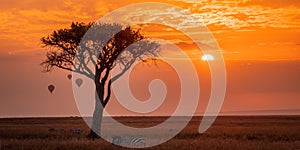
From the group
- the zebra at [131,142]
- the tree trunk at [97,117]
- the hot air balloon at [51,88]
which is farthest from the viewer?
the hot air balloon at [51,88]

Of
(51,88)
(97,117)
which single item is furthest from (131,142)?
(51,88)

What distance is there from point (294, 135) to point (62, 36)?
20.4 metres

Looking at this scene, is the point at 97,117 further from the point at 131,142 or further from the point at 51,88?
the point at 51,88

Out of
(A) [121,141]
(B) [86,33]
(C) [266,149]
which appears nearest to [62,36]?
(B) [86,33]

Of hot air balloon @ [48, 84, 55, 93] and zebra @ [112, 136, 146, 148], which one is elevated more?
zebra @ [112, 136, 146, 148]

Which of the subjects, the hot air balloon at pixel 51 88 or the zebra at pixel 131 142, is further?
the hot air balloon at pixel 51 88

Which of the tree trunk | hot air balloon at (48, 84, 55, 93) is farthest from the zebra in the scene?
hot air balloon at (48, 84, 55, 93)

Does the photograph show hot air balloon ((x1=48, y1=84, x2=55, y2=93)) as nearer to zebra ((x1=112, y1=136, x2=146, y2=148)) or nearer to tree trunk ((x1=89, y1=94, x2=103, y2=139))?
tree trunk ((x1=89, y1=94, x2=103, y2=139))

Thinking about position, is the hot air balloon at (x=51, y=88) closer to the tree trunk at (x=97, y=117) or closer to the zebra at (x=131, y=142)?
the tree trunk at (x=97, y=117)

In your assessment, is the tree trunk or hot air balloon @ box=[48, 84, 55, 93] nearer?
the tree trunk

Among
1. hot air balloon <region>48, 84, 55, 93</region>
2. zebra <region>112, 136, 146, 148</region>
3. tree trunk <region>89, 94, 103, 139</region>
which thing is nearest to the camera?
zebra <region>112, 136, 146, 148</region>

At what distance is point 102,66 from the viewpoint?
136ft

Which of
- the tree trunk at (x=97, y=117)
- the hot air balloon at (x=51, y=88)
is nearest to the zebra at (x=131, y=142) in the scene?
the tree trunk at (x=97, y=117)

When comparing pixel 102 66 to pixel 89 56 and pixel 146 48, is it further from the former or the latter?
pixel 146 48
